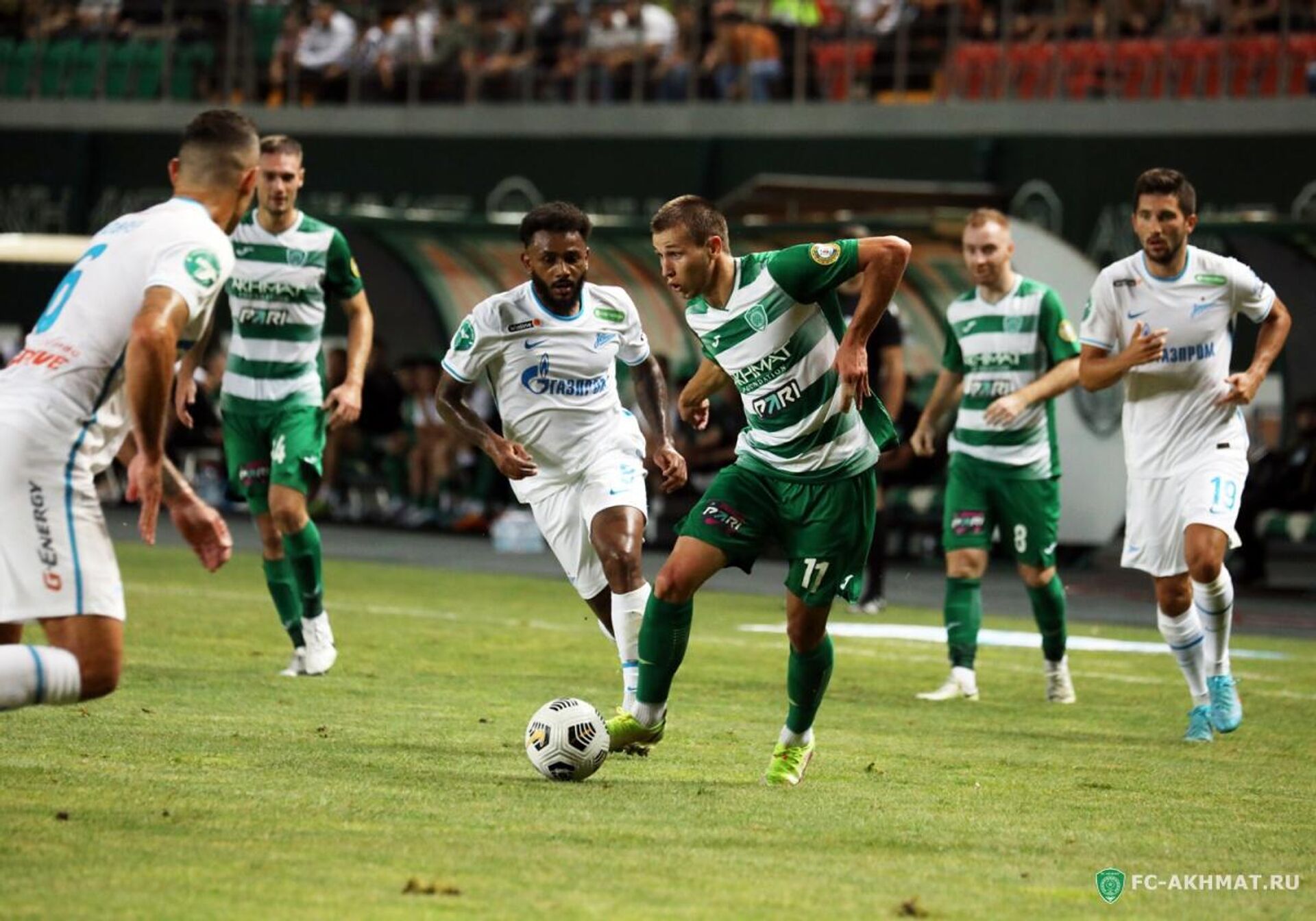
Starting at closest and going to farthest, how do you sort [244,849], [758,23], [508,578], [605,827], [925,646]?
[244,849]
[605,827]
[925,646]
[508,578]
[758,23]

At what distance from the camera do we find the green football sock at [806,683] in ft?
25.9

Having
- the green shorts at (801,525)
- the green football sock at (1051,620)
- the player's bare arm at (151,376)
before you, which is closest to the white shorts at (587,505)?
the green shorts at (801,525)

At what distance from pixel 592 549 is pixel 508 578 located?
29.8 feet

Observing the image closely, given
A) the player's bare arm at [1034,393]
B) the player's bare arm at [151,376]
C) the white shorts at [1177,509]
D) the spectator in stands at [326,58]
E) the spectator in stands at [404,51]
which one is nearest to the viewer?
the player's bare arm at [151,376]

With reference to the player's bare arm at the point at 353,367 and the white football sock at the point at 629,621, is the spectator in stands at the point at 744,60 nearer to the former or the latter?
the player's bare arm at the point at 353,367

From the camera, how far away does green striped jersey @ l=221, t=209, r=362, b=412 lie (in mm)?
11039

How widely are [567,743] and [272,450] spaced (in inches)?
151

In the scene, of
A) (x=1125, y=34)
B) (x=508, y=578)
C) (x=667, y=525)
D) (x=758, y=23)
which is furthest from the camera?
(x=758, y=23)

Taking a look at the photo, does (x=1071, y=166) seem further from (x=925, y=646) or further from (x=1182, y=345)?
(x=1182, y=345)

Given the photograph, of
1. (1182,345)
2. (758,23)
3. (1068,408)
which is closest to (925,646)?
(1182,345)

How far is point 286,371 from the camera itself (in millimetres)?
11086

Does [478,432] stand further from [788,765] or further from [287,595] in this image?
[287,595]

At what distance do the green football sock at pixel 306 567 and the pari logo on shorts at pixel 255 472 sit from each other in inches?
13.0

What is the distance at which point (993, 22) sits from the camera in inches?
976
